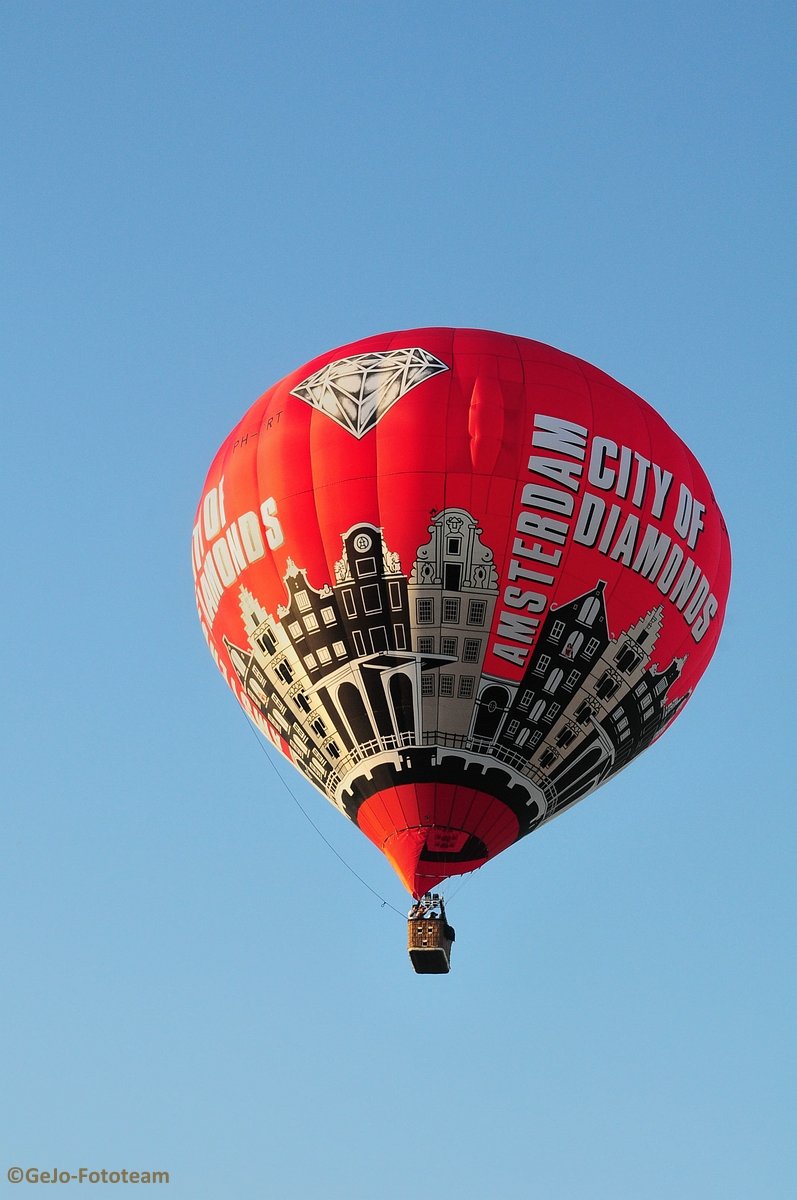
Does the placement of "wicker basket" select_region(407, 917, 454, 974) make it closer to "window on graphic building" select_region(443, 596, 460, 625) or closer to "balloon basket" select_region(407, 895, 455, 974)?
"balloon basket" select_region(407, 895, 455, 974)

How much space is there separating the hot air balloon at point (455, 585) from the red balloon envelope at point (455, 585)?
3 centimetres

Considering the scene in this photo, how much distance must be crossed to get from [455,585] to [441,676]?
126cm

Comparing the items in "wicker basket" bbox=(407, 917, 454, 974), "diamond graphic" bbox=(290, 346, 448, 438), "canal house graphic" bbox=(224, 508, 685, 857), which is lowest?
"wicker basket" bbox=(407, 917, 454, 974)

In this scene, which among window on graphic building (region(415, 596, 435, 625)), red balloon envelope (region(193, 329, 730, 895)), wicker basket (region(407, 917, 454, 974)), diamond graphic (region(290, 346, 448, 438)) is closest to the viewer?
window on graphic building (region(415, 596, 435, 625))

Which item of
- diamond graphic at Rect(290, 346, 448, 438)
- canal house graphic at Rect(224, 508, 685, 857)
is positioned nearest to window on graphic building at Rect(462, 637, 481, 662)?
canal house graphic at Rect(224, 508, 685, 857)

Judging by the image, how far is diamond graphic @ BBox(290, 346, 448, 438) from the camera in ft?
101

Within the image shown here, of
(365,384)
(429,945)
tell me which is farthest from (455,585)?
(429,945)

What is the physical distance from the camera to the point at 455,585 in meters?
29.8

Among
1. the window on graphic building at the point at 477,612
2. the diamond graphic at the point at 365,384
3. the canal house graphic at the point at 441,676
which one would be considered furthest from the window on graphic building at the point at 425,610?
the diamond graphic at the point at 365,384

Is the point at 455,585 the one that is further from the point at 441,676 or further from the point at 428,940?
the point at 428,940

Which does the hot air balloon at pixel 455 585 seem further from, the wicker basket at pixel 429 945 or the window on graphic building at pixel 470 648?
the wicker basket at pixel 429 945

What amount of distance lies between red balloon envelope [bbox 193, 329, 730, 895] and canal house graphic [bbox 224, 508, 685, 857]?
1.1 inches

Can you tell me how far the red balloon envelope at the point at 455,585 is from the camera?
97.9 ft

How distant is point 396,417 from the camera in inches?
1200
